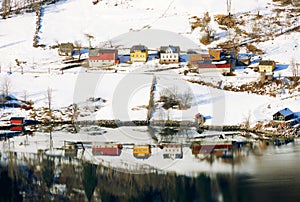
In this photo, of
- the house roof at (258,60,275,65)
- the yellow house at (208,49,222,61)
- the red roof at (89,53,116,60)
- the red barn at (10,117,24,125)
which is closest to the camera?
the red barn at (10,117,24,125)

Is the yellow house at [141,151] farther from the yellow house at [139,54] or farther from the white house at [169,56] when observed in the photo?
the yellow house at [139,54]

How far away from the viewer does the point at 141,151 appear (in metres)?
39.9

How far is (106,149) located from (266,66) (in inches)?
676

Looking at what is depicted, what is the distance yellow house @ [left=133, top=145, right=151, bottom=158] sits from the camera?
39.4 meters

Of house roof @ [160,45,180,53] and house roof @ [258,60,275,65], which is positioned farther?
house roof @ [160,45,180,53]

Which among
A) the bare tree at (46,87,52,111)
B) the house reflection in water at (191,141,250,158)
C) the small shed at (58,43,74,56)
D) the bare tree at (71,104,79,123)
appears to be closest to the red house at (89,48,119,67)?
the small shed at (58,43,74,56)

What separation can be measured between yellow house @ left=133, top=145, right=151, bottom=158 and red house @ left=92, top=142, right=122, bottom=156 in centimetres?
104

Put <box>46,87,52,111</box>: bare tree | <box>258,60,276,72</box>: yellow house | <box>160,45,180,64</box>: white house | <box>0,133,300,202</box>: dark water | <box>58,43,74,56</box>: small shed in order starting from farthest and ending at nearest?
<box>58,43,74,56</box>: small shed → <box>160,45,180,64</box>: white house → <box>258,60,276,72</box>: yellow house → <box>46,87,52,111</box>: bare tree → <box>0,133,300,202</box>: dark water

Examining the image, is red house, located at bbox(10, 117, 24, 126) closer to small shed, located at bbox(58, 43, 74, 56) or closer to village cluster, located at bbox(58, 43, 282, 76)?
village cluster, located at bbox(58, 43, 282, 76)

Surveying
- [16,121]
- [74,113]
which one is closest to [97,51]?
[74,113]

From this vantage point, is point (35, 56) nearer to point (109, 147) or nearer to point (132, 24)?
point (132, 24)

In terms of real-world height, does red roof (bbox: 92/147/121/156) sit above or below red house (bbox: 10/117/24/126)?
below

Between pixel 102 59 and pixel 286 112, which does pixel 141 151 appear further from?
pixel 102 59

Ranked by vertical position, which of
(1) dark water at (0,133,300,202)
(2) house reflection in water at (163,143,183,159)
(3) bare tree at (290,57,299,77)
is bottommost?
(1) dark water at (0,133,300,202)
